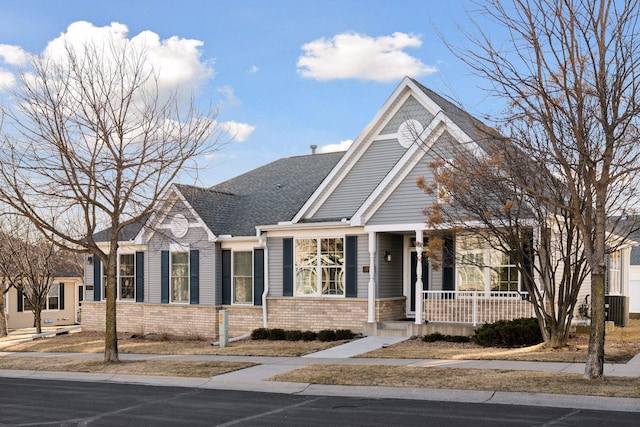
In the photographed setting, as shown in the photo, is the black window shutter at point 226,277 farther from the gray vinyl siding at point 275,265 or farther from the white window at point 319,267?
the white window at point 319,267

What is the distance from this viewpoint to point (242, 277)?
25.3 meters

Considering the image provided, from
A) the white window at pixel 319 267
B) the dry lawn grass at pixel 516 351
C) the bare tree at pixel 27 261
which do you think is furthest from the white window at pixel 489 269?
the bare tree at pixel 27 261

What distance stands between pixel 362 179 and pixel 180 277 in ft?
25.7

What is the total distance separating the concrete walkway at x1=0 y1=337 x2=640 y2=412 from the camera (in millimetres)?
11335

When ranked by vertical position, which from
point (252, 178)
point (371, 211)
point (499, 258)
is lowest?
point (499, 258)

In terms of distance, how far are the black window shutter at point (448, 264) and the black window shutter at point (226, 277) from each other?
7.76 meters

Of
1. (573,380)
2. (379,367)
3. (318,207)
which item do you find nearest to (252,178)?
(318,207)

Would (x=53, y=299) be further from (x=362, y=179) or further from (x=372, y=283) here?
(x=372, y=283)

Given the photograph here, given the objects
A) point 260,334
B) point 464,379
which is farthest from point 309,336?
point 464,379

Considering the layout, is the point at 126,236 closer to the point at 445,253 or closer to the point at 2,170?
the point at 2,170

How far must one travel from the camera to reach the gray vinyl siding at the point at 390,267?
73.0ft

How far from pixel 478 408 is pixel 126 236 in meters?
20.8

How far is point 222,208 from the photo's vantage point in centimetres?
2711

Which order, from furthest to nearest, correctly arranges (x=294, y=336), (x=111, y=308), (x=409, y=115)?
(x=409, y=115) < (x=294, y=336) < (x=111, y=308)
